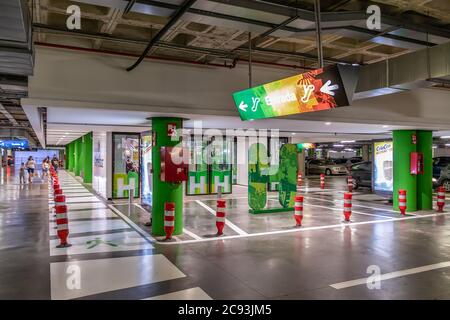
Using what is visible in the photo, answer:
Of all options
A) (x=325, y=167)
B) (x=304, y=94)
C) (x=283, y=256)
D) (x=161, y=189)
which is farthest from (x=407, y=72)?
(x=325, y=167)

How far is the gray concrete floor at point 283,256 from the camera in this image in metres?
4.68

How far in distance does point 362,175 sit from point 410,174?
23.2 ft

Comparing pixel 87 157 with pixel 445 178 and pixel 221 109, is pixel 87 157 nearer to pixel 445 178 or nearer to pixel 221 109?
pixel 221 109

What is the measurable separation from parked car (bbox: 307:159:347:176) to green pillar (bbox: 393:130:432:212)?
18.3m

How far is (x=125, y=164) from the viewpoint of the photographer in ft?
47.5

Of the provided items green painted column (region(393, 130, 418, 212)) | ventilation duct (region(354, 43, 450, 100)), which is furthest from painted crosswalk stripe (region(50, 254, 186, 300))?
green painted column (region(393, 130, 418, 212))

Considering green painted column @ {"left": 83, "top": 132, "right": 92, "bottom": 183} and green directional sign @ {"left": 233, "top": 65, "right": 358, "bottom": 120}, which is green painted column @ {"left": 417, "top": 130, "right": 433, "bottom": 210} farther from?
green painted column @ {"left": 83, "top": 132, "right": 92, "bottom": 183}

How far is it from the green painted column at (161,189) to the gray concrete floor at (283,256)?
0.63 meters

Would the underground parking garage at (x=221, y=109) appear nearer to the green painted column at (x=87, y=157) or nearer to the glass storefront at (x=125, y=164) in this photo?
the glass storefront at (x=125, y=164)

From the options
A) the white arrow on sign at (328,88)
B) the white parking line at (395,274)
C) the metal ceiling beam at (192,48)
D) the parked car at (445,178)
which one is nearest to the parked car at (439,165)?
the parked car at (445,178)

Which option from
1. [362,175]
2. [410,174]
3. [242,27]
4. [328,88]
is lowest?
[362,175]

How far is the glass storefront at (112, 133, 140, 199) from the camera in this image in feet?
46.6

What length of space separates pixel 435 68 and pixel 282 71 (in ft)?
11.5

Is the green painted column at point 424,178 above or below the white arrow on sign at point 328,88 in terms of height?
below
